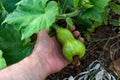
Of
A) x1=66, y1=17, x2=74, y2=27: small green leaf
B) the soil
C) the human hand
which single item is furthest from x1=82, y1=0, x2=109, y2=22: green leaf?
the soil

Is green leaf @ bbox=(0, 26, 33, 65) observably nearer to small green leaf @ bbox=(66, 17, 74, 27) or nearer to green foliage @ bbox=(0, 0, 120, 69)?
green foliage @ bbox=(0, 0, 120, 69)

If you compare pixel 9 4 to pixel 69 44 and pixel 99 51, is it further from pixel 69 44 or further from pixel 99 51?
pixel 99 51

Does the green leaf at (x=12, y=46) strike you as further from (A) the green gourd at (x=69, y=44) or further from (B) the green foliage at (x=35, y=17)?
(A) the green gourd at (x=69, y=44)

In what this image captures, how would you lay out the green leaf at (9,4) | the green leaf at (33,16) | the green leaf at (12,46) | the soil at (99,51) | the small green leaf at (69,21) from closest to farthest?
the green leaf at (33,16)
the small green leaf at (69,21)
the green leaf at (9,4)
the green leaf at (12,46)
the soil at (99,51)

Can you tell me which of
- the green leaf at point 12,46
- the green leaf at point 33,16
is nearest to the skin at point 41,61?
the green leaf at point 12,46

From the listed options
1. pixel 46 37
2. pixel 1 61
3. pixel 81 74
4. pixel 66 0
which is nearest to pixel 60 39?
pixel 46 37

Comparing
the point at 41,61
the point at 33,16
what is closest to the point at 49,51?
the point at 41,61
